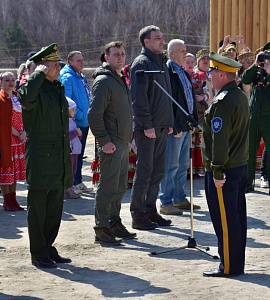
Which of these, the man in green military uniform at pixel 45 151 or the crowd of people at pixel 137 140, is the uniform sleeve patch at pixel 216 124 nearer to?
the crowd of people at pixel 137 140

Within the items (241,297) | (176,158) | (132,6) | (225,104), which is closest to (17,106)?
(176,158)

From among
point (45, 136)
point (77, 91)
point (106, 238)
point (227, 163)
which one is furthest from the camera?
point (77, 91)

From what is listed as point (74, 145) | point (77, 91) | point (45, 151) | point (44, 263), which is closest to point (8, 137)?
point (74, 145)

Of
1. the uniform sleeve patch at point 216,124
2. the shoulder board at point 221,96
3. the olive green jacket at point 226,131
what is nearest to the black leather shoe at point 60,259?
the olive green jacket at point 226,131

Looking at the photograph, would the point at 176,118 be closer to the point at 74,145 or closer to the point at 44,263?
the point at 74,145

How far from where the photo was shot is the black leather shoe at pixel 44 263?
20.6 ft

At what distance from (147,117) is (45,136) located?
1642mm

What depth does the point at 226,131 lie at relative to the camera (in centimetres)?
567

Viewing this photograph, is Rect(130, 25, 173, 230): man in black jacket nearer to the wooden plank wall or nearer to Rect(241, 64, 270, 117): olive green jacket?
Rect(241, 64, 270, 117): olive green jacket

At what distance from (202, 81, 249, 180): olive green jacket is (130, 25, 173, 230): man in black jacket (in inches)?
71.6

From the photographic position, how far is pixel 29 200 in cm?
631

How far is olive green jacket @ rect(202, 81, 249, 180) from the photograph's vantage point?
18.6ft

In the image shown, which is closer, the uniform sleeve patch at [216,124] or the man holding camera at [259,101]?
the uniform sleeve patch at [216,124]

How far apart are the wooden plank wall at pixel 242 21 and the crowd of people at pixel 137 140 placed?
3.70m
